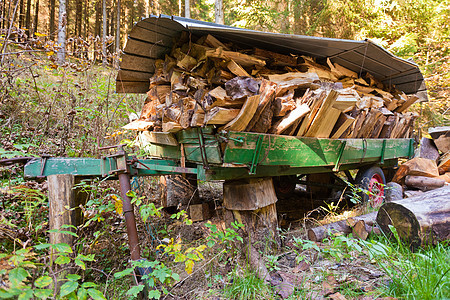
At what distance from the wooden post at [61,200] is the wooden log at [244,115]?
1.48 metres

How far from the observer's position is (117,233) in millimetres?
3354

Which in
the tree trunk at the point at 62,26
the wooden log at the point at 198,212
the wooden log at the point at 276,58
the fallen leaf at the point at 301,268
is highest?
the tree trunk at the point at 62,26

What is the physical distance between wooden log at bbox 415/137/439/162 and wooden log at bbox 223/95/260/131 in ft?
20.8

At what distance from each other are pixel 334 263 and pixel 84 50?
4.35 m

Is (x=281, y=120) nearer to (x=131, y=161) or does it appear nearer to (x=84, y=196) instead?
(x=131, y=161)

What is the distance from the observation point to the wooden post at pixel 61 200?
2.21 m

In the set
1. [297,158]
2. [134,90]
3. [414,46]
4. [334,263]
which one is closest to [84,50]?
[134,90]

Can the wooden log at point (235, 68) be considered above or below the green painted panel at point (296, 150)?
above

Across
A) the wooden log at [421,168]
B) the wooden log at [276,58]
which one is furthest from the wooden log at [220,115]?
the wooden log at [421,168]

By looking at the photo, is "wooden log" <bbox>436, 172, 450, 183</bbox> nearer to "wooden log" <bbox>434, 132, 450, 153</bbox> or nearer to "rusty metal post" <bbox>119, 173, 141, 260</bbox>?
"wooden log" <bbox>434, 132, 450, 153</bbox>

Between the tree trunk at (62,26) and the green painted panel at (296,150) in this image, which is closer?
the green painted panel at (296,150)

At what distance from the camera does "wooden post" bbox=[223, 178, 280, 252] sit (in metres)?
2.87

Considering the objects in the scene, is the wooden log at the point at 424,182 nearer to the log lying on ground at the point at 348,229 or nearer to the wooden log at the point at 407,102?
the wooden log at the point at 407,102

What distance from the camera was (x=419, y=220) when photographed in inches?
92.4
